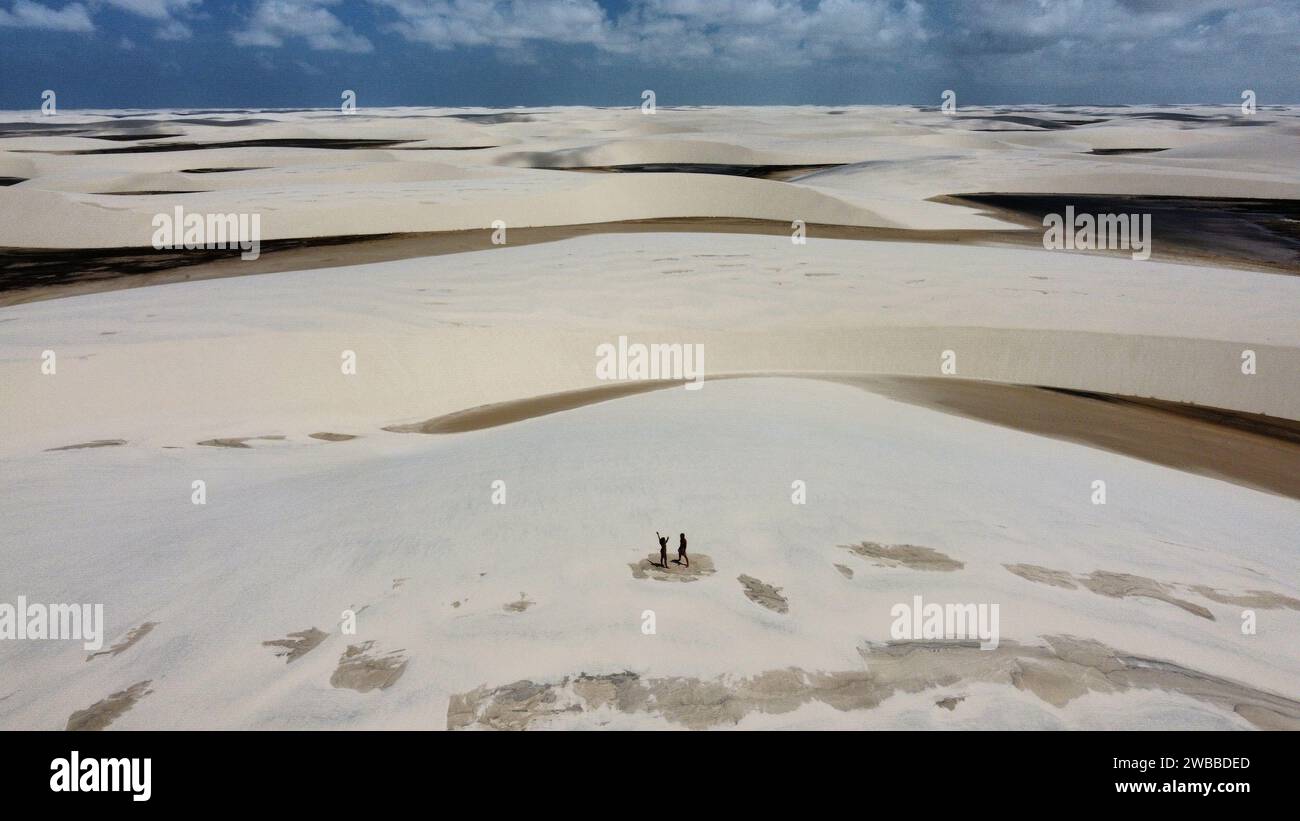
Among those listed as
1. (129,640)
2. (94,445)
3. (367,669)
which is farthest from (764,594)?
(94,445)

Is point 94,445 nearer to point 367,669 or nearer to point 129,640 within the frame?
point 129,640

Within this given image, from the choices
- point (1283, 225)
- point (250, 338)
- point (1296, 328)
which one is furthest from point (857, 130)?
point (250, 338)

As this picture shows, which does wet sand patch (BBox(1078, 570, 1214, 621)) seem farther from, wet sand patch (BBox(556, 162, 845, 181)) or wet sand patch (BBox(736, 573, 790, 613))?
wet sand patch (BBox(556, 162, 845, 181))

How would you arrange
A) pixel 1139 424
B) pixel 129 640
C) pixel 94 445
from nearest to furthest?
pixel 129 640, pixel 94 445, pixel 1139 424

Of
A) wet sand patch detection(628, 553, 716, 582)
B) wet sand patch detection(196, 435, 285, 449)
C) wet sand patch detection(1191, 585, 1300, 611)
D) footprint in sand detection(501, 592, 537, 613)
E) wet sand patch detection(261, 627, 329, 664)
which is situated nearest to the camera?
wet sand patch detection(261, 627, 329, 664)

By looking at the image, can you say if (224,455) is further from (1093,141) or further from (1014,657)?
(1093,141)

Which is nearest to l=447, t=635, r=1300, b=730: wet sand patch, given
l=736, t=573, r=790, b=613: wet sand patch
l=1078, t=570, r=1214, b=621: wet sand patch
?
l=736, t=573, r=790, b=613: wet sand patch
